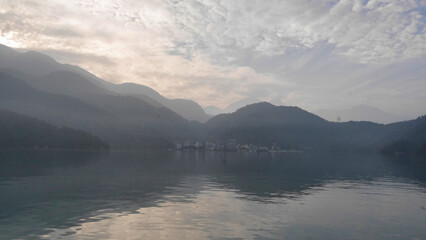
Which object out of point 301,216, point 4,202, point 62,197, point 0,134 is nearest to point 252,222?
point 301,216

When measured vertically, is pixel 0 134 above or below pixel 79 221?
above

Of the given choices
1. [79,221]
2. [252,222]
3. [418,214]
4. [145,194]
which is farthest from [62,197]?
[418,214]

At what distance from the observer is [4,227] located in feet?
72.9

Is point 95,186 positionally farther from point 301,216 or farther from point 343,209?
point 343,209

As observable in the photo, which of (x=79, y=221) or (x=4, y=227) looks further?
(x=79, y=221)

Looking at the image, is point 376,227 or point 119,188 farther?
point 119,188

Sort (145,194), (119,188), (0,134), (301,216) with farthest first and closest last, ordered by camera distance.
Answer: (0,134) < (119,188) < (145,194) < (301,216)

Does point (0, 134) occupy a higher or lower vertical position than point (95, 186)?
higher

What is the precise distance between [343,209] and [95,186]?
98.9ft

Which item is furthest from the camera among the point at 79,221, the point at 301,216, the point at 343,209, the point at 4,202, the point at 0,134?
the point at 0,134

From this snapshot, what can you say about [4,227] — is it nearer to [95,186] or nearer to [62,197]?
[62,197]

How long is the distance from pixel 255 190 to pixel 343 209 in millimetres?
13509

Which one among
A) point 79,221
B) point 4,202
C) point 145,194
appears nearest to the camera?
point 79,221

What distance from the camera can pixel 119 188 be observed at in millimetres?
42438
